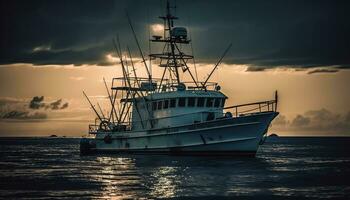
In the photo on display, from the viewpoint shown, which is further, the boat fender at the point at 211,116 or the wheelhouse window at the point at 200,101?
the wheelhouse window at the point at 200,101

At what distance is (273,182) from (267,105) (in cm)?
1523

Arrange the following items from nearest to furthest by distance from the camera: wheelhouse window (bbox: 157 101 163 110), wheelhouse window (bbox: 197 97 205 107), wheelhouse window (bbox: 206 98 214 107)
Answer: wheelhouse window (bbox: 197 97 205 107) < wheelhouse window (bbox: 206 98 214 107) < wheelhouse window (bbox: 157 101 163 110)

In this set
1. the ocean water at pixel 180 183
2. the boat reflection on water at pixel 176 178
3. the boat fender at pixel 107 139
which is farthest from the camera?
the boat fender at pixel 107 139

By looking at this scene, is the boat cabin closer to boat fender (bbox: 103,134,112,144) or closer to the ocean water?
the ocean water

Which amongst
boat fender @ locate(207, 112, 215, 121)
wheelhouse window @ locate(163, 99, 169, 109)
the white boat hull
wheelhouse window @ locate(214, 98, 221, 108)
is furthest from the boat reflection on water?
wheelhouse window @ locate(214, 98, 221, 108)

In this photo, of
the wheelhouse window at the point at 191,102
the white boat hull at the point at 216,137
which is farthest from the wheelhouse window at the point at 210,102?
the white boat hull at the point at 216,137

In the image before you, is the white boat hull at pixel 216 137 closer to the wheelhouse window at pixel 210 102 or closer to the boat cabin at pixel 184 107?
the boat cabin at pixel 184 107

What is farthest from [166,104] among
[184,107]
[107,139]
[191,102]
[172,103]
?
[107,139]

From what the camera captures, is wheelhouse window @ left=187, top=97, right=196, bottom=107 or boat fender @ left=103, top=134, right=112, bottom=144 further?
boat fender @ left=103, top=134, right=112, bottom=144

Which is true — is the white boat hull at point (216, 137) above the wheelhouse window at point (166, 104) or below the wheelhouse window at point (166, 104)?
below

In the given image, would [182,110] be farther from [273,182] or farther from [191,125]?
[273,182]

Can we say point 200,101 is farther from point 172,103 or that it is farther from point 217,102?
point 172,103

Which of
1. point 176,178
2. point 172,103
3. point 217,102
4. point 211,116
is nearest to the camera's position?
point 176,178

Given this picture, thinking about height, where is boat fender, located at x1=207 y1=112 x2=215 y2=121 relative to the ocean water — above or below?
above
